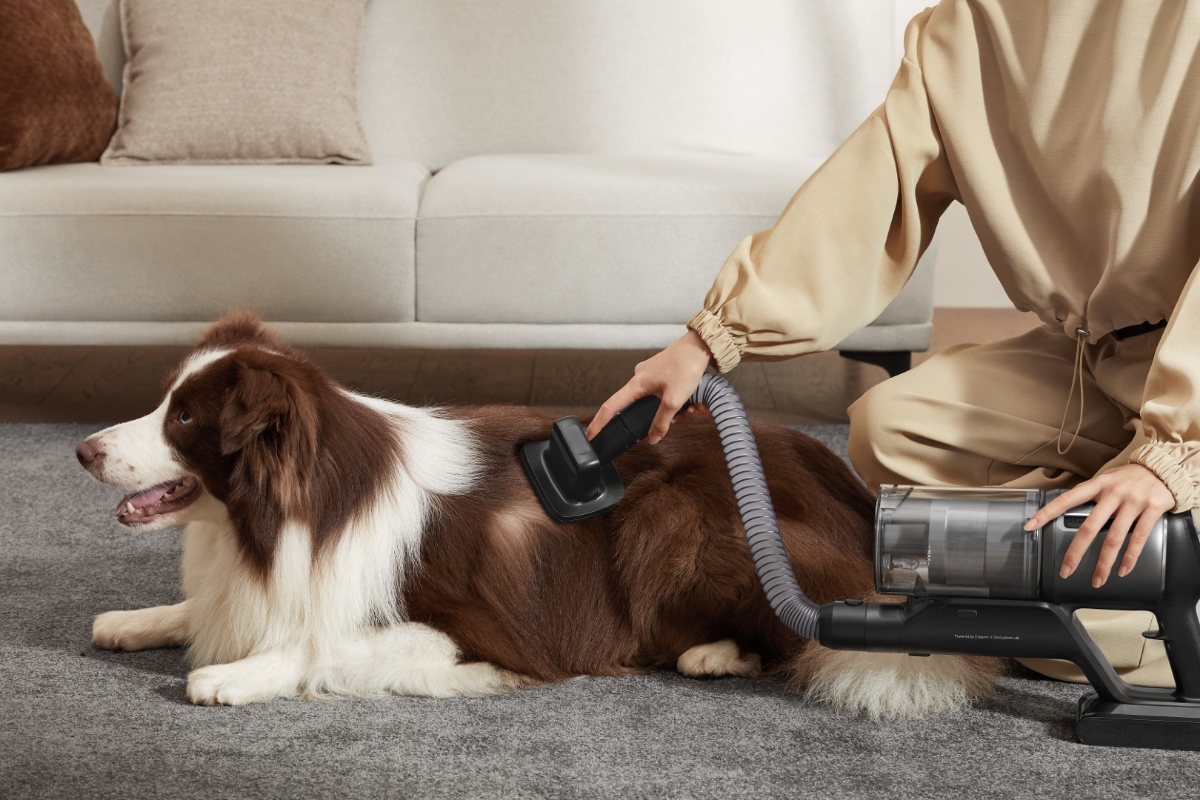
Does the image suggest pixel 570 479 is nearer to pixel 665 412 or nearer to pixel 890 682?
pixel 665 412

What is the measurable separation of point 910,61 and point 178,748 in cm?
135

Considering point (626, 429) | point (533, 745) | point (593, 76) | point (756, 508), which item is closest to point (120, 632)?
point (533, 745)

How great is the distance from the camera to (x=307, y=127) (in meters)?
3.20

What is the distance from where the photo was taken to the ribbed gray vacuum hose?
5.15 feet

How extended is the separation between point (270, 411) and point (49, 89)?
6.43ft

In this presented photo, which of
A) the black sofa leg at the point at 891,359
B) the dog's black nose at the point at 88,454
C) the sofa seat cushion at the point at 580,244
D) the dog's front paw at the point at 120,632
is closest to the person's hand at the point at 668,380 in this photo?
the dog's black nose at the point at 88,454

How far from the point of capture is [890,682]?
162cm

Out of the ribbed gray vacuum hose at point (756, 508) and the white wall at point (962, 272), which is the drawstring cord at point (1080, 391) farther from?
the white wall at point (962, 272)

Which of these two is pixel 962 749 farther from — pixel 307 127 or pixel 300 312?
A: pixel 307 127

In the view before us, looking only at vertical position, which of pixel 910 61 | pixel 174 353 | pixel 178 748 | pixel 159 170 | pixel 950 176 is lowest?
pixel 174 353

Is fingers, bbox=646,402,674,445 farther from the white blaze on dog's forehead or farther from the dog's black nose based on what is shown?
the dog's black nose

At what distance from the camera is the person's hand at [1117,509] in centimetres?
136

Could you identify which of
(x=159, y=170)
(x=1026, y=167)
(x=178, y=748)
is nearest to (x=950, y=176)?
(x=1026, y=167)

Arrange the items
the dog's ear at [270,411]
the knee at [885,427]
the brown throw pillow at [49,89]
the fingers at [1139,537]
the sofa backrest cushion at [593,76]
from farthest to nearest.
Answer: the sofa backrest cushion at [593,76]
the brown throw pillow at [49,89]
the knee at [885,427]
the dog's ear at [270,411]
the fingers at [1139,537]
